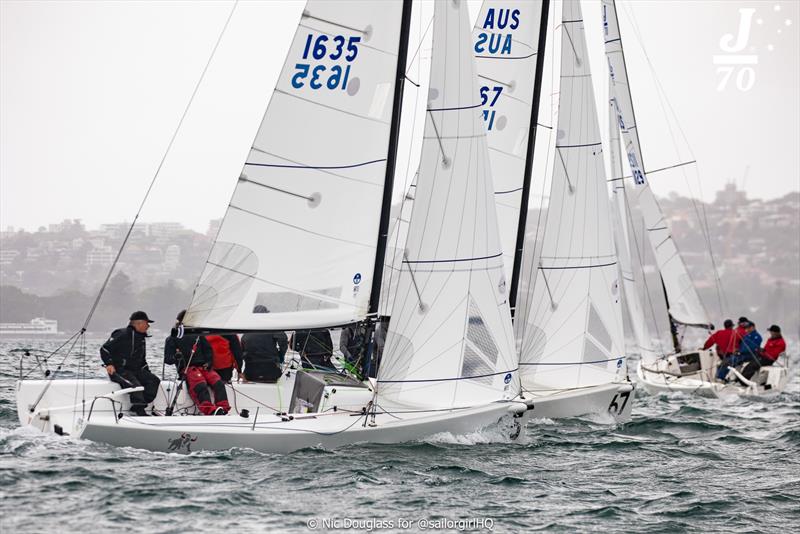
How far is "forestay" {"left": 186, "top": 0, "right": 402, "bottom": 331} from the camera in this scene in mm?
11234

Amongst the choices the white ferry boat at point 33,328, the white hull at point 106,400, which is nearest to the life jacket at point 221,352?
the white hull at point 106,400

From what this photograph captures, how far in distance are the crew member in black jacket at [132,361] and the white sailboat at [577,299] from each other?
5320 millimetres

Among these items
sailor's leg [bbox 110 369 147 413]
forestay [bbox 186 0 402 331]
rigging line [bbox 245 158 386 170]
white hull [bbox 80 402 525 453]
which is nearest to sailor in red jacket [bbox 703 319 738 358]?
white hull [bbox 80 402 525 453]

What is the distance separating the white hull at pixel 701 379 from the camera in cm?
2023

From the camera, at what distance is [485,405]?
1170 centimetres

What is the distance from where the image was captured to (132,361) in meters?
11.0

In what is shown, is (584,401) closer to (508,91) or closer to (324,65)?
(508,91)

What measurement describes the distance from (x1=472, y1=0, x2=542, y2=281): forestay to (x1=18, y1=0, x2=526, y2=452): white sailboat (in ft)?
12.0

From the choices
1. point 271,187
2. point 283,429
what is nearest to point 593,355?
point 271,187

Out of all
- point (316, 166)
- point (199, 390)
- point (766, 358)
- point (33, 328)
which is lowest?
point (199, 390)

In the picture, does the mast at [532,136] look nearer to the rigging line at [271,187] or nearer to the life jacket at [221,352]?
the rigging line at [271,187]

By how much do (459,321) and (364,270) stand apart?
44.3 inches

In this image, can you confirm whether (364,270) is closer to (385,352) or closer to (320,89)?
(385,352)

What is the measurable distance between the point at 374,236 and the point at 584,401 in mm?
4230
